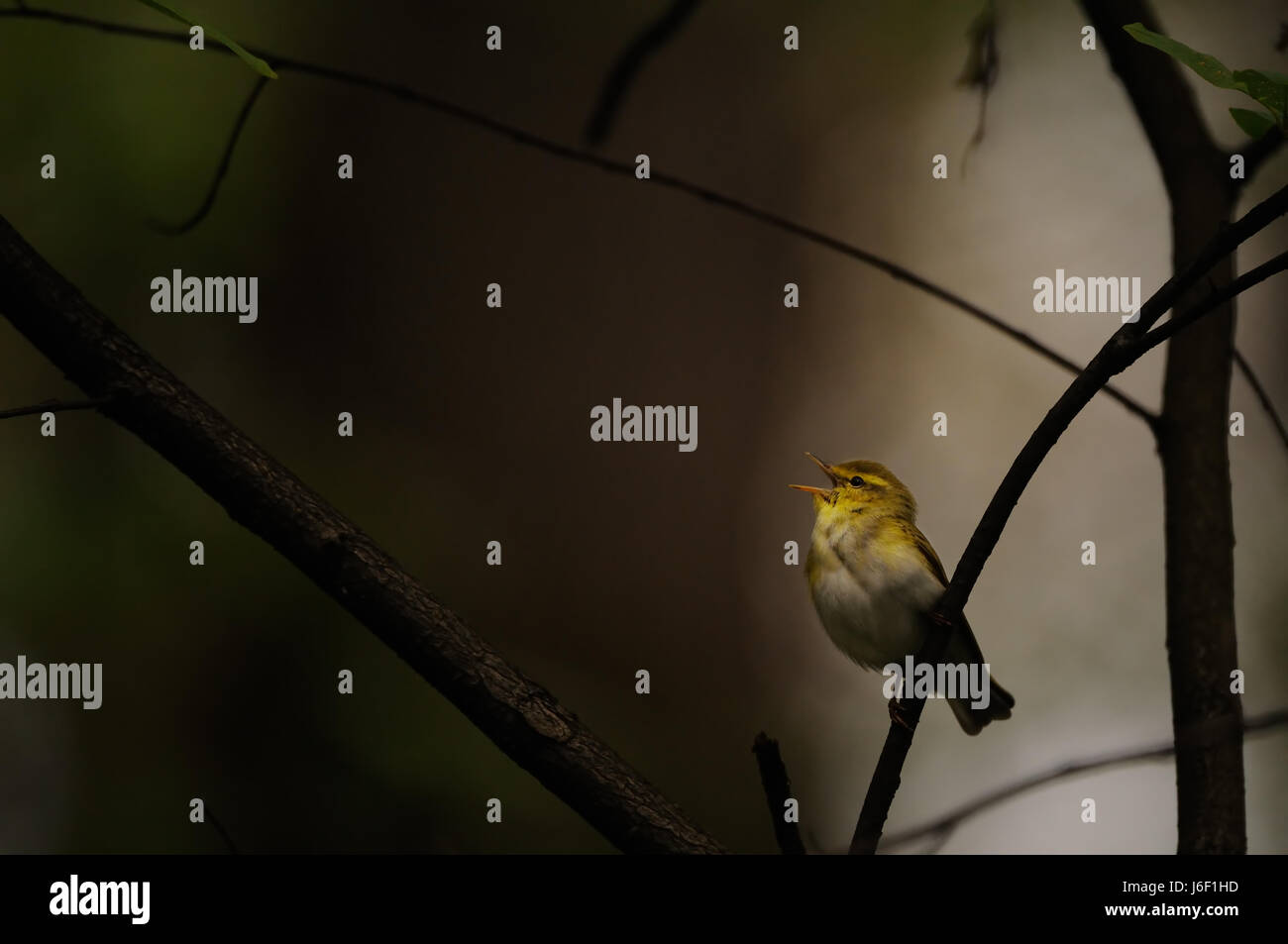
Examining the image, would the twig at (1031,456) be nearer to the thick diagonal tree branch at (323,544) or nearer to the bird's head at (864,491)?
the thick diagonal tree branch at (323,544)

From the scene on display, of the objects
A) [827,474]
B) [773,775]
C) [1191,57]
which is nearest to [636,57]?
[827,474]

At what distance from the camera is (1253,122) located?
1.06 m

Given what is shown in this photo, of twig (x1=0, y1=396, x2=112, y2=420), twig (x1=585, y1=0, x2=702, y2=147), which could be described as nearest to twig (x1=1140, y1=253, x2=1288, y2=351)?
twig (x1=585, y1=0, x2=702, y2=147)

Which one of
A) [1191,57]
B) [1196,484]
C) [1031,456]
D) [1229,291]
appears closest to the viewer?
[1191,57]

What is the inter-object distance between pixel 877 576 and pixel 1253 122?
1.43m

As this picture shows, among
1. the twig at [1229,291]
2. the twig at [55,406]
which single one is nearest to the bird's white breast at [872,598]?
the twig at [1229,291]

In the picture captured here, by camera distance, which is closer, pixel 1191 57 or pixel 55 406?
pixel 1191 57

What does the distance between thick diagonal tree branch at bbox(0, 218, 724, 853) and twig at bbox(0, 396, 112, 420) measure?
1cm

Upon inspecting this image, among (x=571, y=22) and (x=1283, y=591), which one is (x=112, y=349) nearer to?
(x=571, y=22)

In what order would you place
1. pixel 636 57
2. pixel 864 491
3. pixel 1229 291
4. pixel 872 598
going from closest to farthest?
pixel 1229 291 → pixel 636 57 → pixel 872 598 → pixel 864 491

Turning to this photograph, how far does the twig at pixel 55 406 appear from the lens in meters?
1.18

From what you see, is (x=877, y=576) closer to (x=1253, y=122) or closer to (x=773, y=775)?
(x=773, y=775)

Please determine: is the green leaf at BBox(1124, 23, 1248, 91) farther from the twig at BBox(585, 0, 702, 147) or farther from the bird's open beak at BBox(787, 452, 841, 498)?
the bird's open beak at BBox(787, 452, 841, 498)

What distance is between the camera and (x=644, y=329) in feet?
10.2
